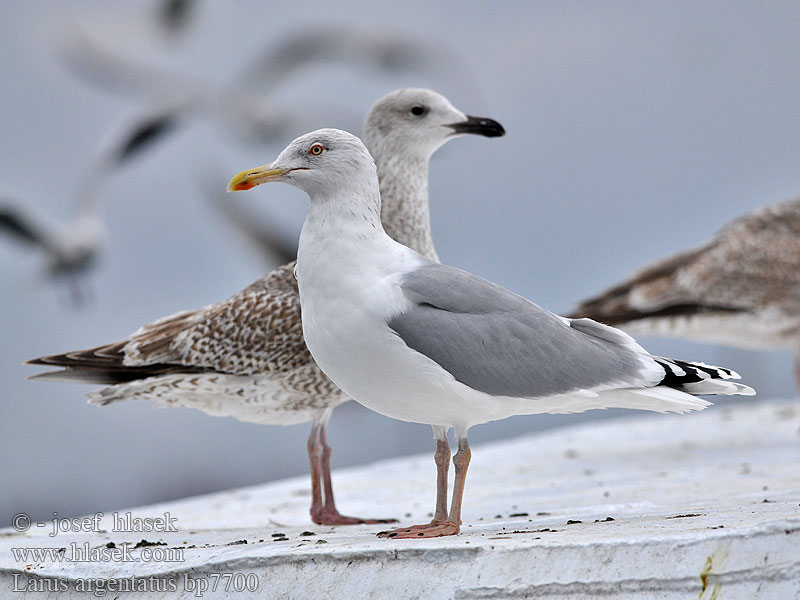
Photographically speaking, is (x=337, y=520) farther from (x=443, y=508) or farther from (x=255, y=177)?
(x=255, y=177)

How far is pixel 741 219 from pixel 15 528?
3.84 meters

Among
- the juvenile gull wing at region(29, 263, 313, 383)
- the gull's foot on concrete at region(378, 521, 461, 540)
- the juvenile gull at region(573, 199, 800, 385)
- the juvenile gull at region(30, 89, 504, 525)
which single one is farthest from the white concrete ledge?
the juvenile gull at region(573, 199, 800, 385)

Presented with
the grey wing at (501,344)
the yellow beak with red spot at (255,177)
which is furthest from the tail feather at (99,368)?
the grey wing at (501,344)

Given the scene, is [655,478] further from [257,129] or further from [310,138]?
[257,129]

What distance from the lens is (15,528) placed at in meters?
3.46

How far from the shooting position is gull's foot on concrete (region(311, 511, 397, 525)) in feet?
10.5

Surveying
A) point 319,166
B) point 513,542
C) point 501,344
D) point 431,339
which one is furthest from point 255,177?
point 513,542

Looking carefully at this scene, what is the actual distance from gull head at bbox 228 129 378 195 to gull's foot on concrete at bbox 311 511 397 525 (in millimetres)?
1223

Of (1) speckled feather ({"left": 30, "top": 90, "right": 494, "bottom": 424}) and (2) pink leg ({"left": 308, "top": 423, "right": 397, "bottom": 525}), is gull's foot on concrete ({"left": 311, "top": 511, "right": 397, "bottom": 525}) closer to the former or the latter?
(2) pink leg ({"left": 308, "top": 423, "right": 397, "bottom": 525})

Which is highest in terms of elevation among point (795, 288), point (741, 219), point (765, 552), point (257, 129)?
point (257, 129)

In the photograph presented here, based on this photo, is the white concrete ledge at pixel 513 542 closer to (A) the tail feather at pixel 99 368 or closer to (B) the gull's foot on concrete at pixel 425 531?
(B) the gull's foot on concrete at pixel 425 531

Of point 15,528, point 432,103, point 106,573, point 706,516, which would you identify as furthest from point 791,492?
point 15,528

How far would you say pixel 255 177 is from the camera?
8.11ft

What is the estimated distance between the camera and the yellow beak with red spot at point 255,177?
2.47m
